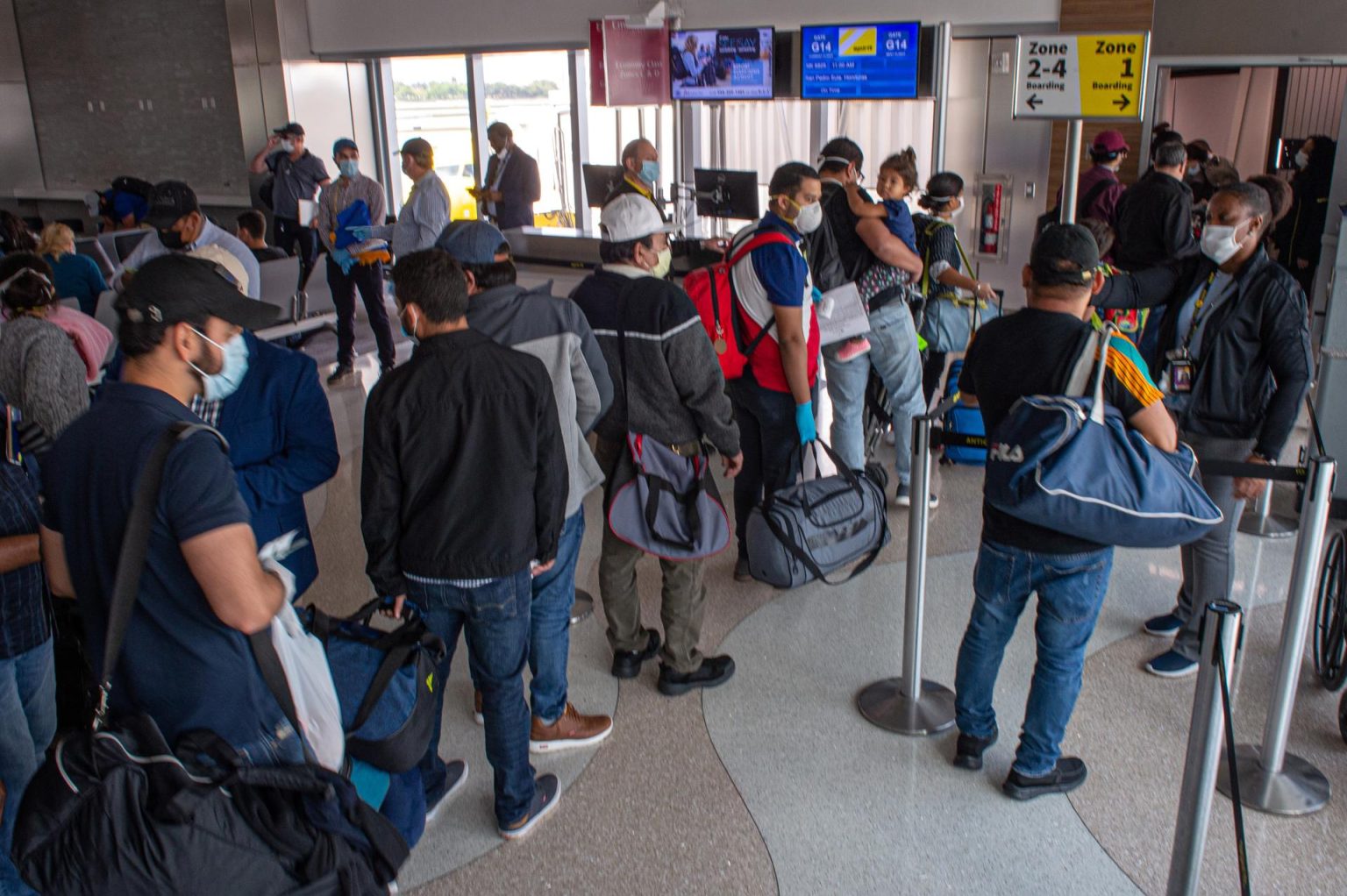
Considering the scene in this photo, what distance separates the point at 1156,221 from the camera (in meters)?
5.80

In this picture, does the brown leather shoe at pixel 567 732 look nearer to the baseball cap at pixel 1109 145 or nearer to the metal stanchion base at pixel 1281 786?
the metal stanchion base at pixel 1281 786

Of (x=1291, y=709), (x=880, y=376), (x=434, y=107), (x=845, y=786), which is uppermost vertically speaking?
(x=434, y=107)

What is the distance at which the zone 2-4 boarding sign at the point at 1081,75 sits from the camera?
446 centimetres

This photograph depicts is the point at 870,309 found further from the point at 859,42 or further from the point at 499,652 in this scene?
the point at 859,42

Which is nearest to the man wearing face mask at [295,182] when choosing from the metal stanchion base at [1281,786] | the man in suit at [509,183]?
the man in suit at [509,183]

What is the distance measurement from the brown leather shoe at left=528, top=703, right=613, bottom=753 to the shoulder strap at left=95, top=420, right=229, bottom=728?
156 cm

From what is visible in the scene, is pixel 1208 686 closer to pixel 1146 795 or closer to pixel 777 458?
pixel 1146 795

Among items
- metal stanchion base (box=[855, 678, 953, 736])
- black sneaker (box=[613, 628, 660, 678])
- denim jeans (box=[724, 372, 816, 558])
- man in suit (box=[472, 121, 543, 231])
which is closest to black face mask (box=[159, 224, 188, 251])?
denim jeans (box=[724, 372, 816, 558])

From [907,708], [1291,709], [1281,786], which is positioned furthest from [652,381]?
[1281,786]

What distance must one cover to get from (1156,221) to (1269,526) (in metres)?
Answer: 1.89

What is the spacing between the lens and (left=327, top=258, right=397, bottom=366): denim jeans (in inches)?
301

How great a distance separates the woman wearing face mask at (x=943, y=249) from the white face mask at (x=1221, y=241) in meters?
1.83

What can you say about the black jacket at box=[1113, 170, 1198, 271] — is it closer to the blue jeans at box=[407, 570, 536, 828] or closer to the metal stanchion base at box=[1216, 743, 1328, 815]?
the metal stanchion base at box=[1216, 743, 1328, 815]

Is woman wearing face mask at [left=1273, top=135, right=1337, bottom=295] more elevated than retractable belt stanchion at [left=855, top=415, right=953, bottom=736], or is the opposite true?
woman wearing face mask at [left=1273, top=135, right=1337, bottom=295]
